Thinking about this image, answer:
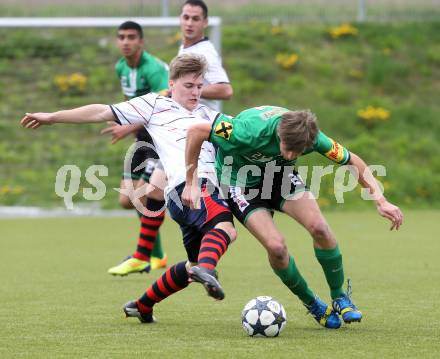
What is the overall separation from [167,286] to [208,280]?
0.88 meters

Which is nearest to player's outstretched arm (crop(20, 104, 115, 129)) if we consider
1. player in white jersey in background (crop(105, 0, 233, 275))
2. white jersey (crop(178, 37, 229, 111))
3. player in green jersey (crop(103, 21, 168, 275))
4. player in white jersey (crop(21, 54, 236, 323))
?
player in white jersey (crop(21, 54, 236, 323))

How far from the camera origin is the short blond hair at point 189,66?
20.7 ft

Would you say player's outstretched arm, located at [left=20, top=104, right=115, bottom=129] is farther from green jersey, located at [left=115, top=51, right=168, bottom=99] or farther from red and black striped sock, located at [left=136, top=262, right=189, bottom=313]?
green jersey, located at [left=115, top=51, right=168, bottom=99]

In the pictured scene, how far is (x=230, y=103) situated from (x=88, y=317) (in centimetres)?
1218

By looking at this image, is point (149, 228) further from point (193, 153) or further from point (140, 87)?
point (193, 153)

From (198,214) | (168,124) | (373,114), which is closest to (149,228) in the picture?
(168,124)

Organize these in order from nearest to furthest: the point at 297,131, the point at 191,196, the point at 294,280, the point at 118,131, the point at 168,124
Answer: the point at 297,131 → the point at 191,196 → the point at 294,280 → the point at 168,124 → the point at 118,131

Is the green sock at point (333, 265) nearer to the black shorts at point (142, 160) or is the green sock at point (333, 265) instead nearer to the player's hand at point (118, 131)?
the player's hand at point (118, 131)

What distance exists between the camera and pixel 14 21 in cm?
1448

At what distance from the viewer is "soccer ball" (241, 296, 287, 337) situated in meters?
5.68

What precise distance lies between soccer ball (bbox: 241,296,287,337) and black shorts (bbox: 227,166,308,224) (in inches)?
22.4

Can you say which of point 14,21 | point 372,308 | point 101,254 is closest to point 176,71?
point 372,308

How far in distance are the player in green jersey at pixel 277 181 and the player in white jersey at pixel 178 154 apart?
0.16 meters

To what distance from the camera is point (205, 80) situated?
8.63m
